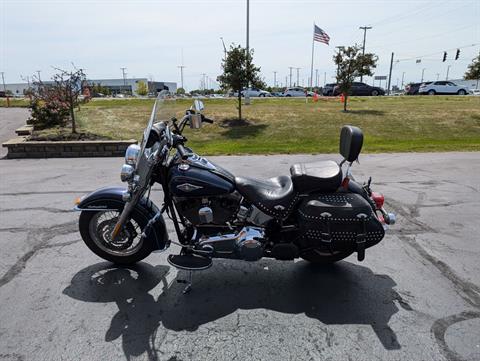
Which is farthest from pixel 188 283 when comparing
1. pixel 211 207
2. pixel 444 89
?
pixel 444 89

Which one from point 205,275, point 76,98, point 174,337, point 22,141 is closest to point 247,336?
point 174,337

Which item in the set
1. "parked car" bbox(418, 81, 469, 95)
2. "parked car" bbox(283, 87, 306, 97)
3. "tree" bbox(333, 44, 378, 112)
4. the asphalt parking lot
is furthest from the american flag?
the asphalt parking lot

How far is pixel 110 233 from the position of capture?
146 inches

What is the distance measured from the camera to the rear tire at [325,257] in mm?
3676

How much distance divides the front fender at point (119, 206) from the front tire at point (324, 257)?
145 cm

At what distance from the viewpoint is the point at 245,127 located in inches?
537

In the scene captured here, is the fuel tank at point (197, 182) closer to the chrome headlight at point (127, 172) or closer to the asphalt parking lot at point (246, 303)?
the chrome headlight at point (127, 172)

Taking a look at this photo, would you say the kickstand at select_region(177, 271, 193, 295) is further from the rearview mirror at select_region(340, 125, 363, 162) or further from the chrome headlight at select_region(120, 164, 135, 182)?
the rearview mirror at select_region(340, 125, 363, 162)

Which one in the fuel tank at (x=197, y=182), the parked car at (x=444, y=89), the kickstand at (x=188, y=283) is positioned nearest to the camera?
the fuel tank at (x=197, y=182)

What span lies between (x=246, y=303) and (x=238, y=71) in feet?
40.5

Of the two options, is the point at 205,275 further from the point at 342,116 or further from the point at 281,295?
the point at 342,116

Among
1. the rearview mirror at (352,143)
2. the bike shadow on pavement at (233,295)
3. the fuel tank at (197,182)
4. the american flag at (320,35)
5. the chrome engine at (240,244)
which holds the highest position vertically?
the american flag at (320,35)

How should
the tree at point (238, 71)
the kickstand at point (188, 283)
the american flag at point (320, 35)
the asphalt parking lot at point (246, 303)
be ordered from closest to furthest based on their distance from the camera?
the asphalt parking lot at point (246, 303)
the kickstand at point (188, 283)
the tree at point (238, 71)
the american flag at point (320, 35)

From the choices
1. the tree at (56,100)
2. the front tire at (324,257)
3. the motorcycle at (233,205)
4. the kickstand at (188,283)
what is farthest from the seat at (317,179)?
the tree at (56,100)
